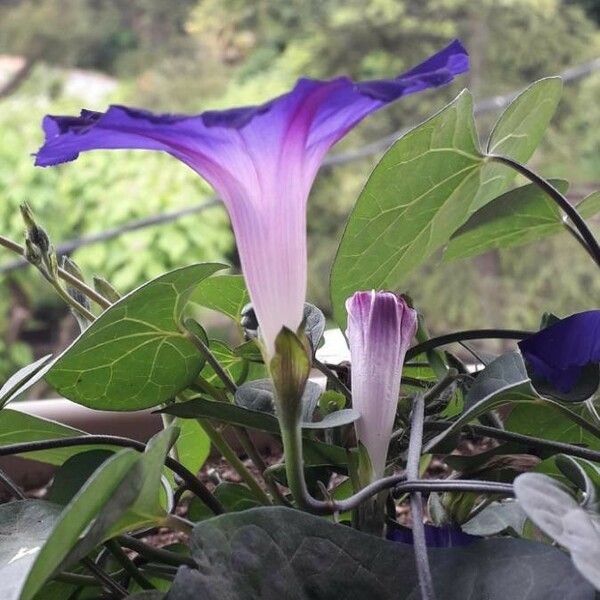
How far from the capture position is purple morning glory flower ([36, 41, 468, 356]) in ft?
0.81

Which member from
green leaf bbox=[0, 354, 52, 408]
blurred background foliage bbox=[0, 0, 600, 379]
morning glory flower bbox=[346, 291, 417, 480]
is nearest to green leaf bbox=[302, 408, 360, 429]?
morning glory flower bbox=[346, 291, 417, 480]

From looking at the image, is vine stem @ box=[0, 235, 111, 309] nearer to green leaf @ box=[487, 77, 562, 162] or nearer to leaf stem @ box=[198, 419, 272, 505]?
leaf stem @ box=[198, 419, 272, 505]

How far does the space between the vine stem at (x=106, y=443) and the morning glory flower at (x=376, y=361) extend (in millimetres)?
75

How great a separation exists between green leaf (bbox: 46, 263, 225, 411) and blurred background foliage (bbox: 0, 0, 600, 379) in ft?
5.80

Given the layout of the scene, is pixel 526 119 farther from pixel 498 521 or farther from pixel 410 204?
pixel 498 521

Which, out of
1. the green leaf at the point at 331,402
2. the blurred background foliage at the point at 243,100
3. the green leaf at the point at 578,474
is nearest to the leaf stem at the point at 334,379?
the green leaf at the point at 331,402

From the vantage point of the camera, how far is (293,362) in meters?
0.29

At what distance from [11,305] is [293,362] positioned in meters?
2.39

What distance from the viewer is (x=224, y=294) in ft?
1.48

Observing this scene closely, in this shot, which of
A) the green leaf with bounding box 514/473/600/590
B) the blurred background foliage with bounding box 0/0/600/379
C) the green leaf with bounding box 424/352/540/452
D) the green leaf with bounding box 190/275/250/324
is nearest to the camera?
the green leaf with bounding box 514/473/600/590

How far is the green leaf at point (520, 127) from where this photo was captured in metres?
0.40

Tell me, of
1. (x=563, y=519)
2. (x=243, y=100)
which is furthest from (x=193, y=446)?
(x=243, y=100)

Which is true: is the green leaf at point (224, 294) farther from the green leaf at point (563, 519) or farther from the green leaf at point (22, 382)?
the green leaf at point (563, 519)

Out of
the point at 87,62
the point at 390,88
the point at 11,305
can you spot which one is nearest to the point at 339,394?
the point at 390,88
